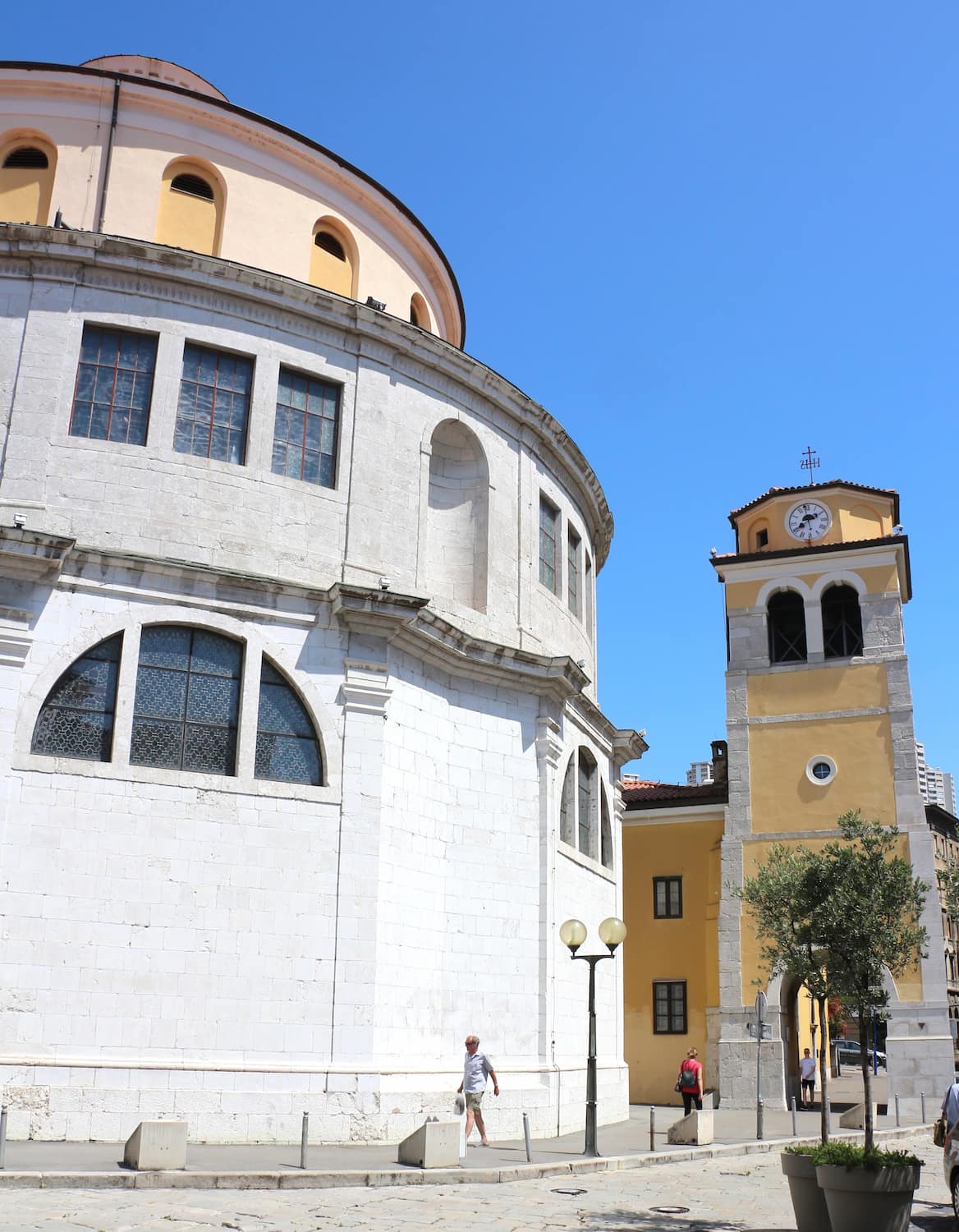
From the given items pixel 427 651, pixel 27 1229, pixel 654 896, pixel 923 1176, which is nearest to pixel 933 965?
pixel 654 896

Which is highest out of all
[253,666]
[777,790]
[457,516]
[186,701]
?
[457,516]

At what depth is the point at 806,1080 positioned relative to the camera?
3319 cm

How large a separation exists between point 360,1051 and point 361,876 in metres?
2.34

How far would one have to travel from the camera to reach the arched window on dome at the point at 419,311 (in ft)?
80.1

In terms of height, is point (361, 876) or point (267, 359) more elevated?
point (267, 359)

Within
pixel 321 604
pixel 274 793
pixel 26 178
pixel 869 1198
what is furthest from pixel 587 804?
pixel 26 178

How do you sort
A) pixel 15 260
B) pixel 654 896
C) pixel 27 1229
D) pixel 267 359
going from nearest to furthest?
pixel 27 1229 → pixel 15 260 → pixel 267 359 → pixel 654 896

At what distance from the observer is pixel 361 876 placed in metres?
17.4

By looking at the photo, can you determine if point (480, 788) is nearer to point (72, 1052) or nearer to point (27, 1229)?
point (72, 1052)

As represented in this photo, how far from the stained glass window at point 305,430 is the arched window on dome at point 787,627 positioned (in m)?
19.7

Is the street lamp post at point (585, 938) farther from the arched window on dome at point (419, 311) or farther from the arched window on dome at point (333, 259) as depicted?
the arched window on dome at point (419, 311)

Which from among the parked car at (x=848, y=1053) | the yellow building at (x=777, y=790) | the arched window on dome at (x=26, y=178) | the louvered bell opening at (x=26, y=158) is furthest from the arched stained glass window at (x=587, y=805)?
the parked car at (x=848, y=1053)

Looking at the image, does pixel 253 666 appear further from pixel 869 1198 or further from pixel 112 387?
pixel 869 1198

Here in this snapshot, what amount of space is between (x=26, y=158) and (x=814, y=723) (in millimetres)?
24220
